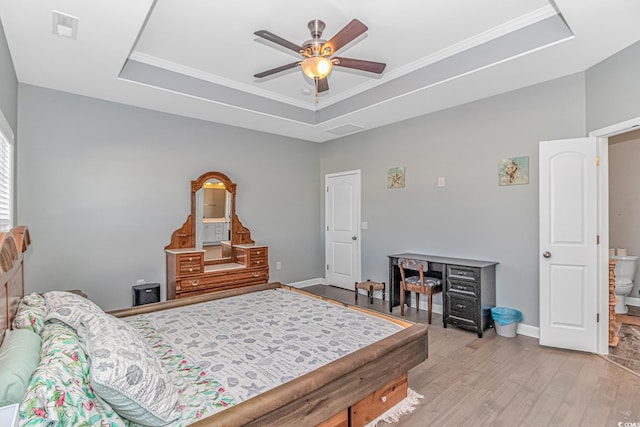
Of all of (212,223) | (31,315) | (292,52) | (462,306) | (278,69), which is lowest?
(462,306)

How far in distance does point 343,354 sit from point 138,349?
1040 millimetres

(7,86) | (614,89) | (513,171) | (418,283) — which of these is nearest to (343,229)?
(418,283)

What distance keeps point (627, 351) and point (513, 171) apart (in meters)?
2.02

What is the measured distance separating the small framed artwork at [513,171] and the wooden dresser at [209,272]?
324 centimetres

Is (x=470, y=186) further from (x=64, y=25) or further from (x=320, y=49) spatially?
(x=64, y=25)

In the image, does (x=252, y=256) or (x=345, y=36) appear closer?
(x=345, y=36)

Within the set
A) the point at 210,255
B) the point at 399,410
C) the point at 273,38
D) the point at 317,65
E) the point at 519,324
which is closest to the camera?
the point at 399,410

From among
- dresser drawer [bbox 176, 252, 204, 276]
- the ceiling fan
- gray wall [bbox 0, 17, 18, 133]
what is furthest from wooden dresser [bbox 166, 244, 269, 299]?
the ceiling fan

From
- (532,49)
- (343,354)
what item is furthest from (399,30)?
(343,354)

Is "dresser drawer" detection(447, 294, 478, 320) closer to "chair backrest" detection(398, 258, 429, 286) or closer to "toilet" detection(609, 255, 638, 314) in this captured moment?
"chair backrest" detection(398, 258, 429, 286)

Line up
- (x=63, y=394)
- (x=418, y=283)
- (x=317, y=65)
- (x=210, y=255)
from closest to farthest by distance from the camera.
→ (x=63, y=394), (x=317, y=65), (x=418, y=283), (x=210, y=255)

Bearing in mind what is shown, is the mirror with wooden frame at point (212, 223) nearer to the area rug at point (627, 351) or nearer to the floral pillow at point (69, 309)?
Answer: the floral pillow at point (69, 309)

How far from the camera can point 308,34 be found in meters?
3.00

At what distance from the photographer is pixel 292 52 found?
318 centimetres
